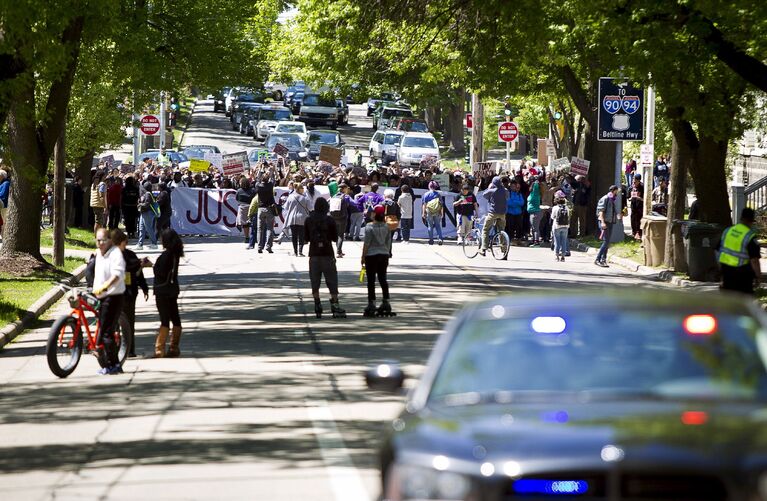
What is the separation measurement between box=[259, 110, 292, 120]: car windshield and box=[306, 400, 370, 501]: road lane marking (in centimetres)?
6747

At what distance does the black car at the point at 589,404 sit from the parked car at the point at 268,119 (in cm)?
6995

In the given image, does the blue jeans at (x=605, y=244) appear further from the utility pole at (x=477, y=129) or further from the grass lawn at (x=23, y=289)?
the utility pole at (x=477, y=129)

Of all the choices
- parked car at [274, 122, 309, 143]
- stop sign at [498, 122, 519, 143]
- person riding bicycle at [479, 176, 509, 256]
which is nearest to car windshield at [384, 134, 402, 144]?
parked car at [274, 122, 309, 143]

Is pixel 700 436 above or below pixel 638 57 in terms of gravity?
below

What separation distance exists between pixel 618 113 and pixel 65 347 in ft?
74.4

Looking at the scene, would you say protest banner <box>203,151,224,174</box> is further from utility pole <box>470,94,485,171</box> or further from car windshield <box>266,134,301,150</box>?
utility pole <box>470,94,485,171</box>

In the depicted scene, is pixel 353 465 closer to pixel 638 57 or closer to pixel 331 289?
pixel 331 289

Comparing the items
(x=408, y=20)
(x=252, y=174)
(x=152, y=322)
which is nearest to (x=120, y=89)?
(x=252, y=174)

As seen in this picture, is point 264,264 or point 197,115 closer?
point 264,264

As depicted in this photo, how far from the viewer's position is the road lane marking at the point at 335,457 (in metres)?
9.09

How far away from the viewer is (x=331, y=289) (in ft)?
70.2

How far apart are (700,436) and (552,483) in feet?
1.95

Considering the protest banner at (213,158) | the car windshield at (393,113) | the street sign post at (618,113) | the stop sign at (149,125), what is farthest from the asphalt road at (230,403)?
the car windshield at (393,113)

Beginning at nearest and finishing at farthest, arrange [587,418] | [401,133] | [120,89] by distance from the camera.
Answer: [587,418] → [120,89] → [401,133]
